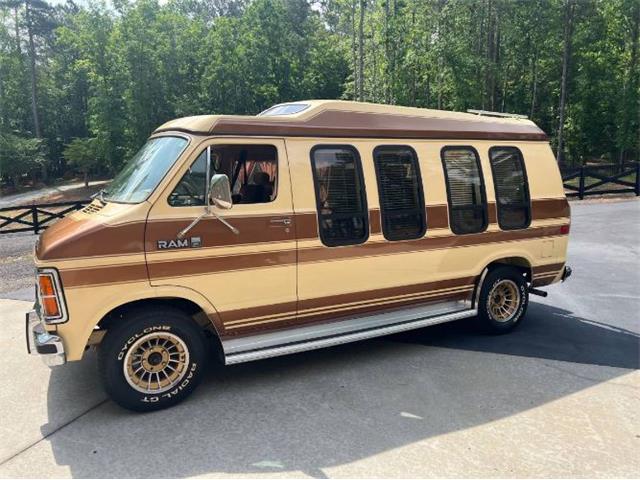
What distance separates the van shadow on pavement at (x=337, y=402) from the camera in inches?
150

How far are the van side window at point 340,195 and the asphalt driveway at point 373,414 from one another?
1.43 m

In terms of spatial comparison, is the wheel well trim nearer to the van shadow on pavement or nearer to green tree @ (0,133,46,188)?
the van shadow on pavement

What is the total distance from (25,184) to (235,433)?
51.6 metres

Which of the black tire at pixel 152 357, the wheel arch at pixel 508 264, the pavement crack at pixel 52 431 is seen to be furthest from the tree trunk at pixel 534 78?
the pavement crack at pixel 52 431

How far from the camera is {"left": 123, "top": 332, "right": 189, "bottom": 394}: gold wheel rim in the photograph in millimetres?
4453

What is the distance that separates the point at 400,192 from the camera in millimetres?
5664

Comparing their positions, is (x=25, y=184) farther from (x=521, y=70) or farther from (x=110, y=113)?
(x=521, y=70)

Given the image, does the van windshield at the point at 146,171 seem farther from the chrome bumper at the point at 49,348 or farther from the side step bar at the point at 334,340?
the side step bar at the point at 334,340

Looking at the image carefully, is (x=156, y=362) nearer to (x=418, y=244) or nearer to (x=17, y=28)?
(x=418, y=244)

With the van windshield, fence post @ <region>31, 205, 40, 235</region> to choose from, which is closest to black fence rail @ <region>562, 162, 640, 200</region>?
the van windshield

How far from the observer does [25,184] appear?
47.6 m

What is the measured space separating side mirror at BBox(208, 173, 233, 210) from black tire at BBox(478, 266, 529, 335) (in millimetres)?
3462

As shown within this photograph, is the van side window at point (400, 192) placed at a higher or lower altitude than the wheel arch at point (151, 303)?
higher

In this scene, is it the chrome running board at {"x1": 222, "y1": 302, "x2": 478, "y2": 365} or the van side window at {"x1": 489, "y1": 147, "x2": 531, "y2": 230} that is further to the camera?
the van side window at {"x1": 489, "y1": 147, "x2": 531, "y2": 230}
